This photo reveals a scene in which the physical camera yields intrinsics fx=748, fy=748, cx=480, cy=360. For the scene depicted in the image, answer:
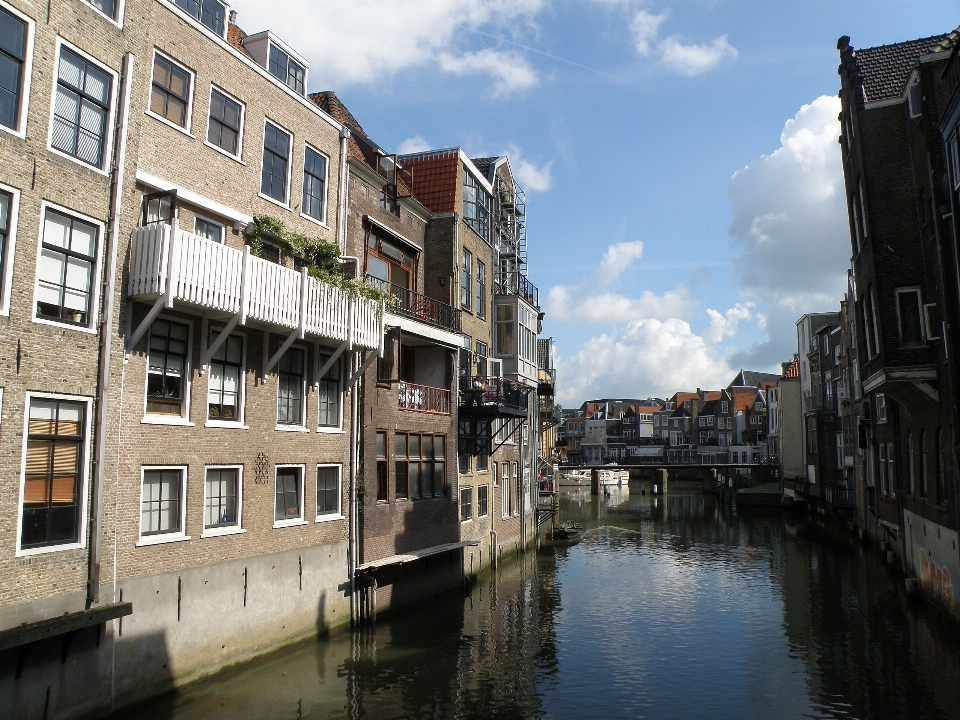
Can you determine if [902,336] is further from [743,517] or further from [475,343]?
[743,517]

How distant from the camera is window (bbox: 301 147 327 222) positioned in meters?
20.7

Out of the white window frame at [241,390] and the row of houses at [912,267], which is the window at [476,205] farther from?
the white window frame at [241,390]

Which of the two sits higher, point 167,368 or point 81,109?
point 81,109

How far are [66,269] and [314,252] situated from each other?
7.11 metres

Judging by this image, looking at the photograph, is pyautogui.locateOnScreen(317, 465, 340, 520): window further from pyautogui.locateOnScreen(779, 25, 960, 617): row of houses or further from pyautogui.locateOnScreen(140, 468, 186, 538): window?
pyautogui.locateOnScreen(779, 25, 960, 617): row of houses

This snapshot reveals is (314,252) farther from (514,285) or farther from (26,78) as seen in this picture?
(514,285)

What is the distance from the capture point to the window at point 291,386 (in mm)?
19172

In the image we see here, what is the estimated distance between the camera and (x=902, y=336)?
72.7 ft

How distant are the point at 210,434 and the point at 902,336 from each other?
19475mm

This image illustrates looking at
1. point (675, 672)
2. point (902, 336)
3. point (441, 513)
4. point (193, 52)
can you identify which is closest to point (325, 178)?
point (193, 52)

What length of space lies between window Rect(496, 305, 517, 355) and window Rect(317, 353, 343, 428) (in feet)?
51.3

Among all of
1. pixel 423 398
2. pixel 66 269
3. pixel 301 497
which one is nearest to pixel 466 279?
pixel 423 398

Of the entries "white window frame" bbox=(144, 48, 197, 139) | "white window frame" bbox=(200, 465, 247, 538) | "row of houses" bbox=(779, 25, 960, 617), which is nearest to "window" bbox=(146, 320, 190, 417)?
"white window frame" bbox=(200, 465, 247, 538)

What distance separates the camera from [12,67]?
1240 cm
